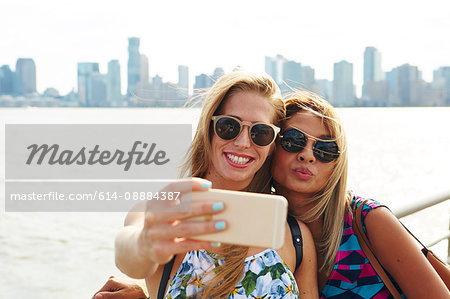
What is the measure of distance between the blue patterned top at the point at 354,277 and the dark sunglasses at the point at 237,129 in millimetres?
619

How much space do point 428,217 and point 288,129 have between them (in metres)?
20.3

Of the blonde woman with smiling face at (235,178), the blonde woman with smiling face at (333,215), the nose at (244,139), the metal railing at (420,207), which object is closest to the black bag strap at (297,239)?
the blonde woman with smiling face at (235,178)

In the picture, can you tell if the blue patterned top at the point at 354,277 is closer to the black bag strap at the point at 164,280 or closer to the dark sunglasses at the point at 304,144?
the dark sunglasses at the point at 304,144

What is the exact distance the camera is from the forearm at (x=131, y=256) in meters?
1.29

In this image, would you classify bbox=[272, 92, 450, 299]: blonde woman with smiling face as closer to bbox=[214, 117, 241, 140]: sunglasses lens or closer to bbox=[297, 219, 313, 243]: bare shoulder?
bbox=[297, 219, 313, 243]: bare shoulder

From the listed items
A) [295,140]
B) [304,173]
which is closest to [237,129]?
[295,140]

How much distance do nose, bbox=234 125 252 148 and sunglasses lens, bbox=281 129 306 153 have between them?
0.30 meters

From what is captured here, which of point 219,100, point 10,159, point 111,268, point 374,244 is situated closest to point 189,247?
point 219,100

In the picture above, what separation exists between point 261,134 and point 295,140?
27 cm

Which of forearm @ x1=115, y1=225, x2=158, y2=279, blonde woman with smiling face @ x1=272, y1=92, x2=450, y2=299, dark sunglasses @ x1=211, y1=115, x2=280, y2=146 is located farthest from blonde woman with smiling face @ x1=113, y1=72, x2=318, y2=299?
forearm @ x1=115, y1=225, x2=158, y2=279

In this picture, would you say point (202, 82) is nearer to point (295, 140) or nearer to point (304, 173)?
point (295, 140)

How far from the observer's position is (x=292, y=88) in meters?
2.46

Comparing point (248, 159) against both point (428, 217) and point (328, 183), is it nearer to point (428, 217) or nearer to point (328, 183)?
point (328, 183)

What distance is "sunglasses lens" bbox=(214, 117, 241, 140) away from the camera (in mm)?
1982
